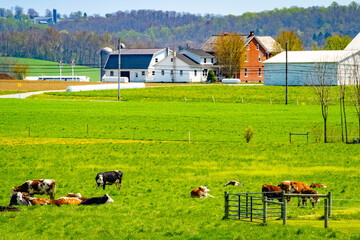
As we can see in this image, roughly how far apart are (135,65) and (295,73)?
44602 mm

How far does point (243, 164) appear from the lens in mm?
41312

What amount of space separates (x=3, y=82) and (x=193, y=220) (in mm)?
114643

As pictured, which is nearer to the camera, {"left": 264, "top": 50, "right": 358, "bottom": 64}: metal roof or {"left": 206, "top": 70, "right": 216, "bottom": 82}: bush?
{"left": 264, "top": 50, "right": 358, "bottom": 64}: metal roof

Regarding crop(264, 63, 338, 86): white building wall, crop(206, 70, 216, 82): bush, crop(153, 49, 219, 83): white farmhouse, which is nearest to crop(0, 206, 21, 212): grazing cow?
crop(264, 63, 338, 86): white building wall

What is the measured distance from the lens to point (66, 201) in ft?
89.6

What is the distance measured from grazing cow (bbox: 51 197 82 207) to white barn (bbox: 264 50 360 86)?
87403 millimetres

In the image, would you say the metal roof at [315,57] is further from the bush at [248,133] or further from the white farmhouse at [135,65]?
the bush at [248,133]

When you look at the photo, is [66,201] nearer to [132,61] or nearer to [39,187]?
[39,187]

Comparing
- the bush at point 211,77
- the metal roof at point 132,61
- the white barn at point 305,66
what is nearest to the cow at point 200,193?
the white barn at point 305,66


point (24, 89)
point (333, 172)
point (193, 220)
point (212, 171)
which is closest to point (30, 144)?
point (212, 171)

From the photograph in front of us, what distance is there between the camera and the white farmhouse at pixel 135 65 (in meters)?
148

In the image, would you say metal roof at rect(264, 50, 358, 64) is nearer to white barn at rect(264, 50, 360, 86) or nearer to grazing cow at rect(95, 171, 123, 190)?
white barn at rect(264, 50, 360, 86)

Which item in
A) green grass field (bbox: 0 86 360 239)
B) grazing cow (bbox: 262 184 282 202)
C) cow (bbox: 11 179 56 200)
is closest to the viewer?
green grass field (bbox: 0 86 360 239)

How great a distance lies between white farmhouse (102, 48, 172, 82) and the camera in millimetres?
148062
